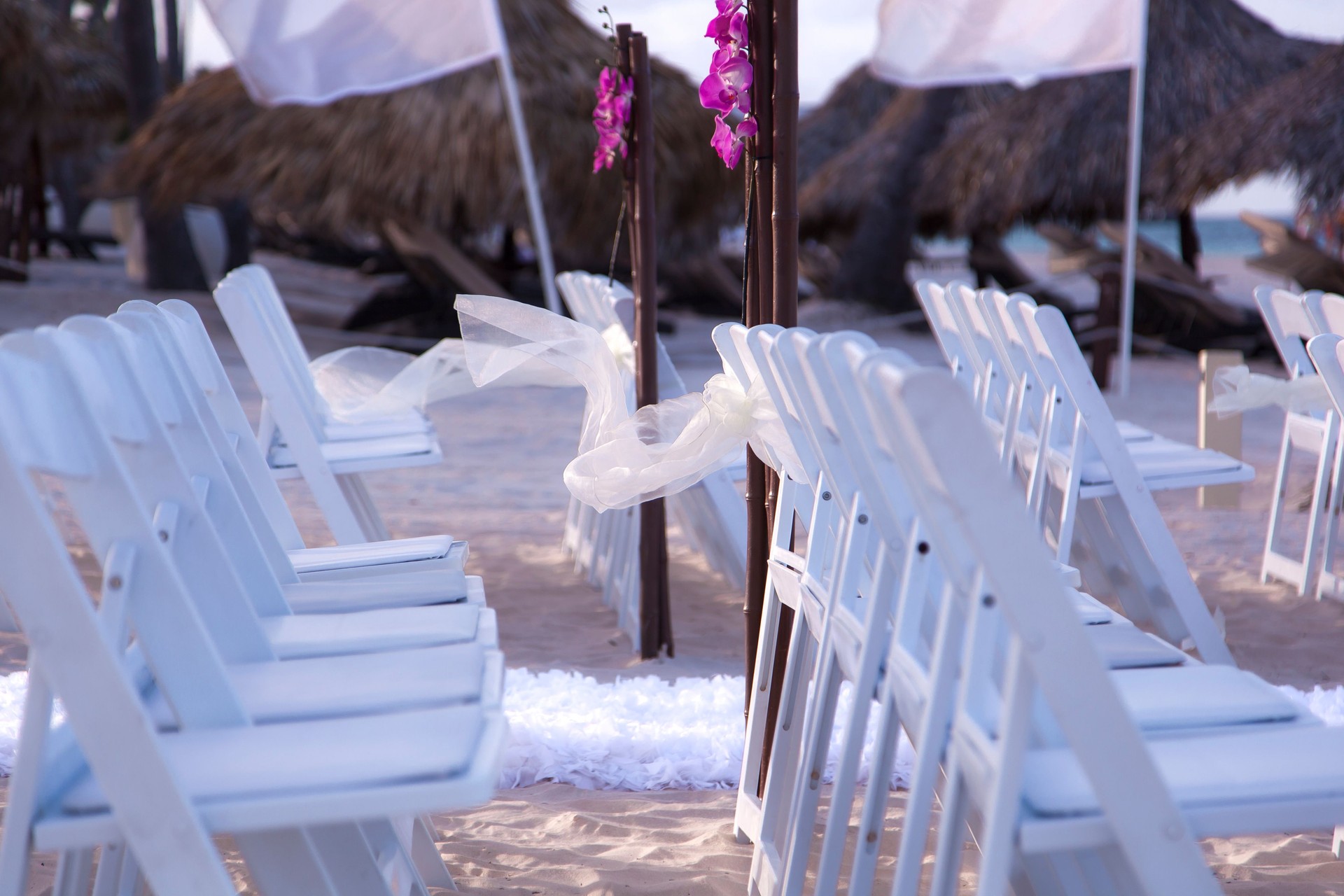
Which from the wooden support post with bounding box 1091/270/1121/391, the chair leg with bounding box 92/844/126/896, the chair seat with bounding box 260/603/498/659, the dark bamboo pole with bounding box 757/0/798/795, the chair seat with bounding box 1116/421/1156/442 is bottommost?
the wooden support post with bounding box 1091/270/1121/391

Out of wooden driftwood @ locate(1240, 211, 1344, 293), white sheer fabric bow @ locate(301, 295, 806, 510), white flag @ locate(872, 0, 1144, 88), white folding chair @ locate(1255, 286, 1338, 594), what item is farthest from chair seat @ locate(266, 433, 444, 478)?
wooden driftwood @ locate(1240, 211, 1344, 293)

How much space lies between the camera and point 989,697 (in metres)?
1.34

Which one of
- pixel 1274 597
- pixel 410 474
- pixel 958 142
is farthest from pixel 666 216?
pixel 1274 597

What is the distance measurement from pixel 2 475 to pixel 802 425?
964 mm

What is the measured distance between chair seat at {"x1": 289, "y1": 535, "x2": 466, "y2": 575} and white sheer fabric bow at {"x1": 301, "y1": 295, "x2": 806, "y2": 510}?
0.30 meters

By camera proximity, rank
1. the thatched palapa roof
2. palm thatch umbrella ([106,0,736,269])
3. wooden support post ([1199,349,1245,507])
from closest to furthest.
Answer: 1. wooden support post ([1199,349,1245,507])
2. palm thatch umbrella ([106,0,736,269])
3. the thatched palapa roof

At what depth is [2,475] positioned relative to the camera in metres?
1.16

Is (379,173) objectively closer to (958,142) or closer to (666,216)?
(666,216)

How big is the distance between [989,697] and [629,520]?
94.7 inches

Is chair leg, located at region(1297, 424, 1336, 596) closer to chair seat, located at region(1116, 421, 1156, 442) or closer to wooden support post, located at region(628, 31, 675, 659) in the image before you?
chair seat, located at region(1116, 421, 1156, 442)

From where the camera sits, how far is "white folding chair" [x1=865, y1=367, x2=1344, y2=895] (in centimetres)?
108

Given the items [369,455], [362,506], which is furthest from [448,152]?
[369,455]

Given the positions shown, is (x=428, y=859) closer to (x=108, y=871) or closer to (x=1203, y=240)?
(x=108, y=871)

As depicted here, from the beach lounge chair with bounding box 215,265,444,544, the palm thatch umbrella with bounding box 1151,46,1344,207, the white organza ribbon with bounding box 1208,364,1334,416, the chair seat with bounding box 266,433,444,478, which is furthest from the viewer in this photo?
the palm thatch umbrella with bounding box 1151,46,1344,207
